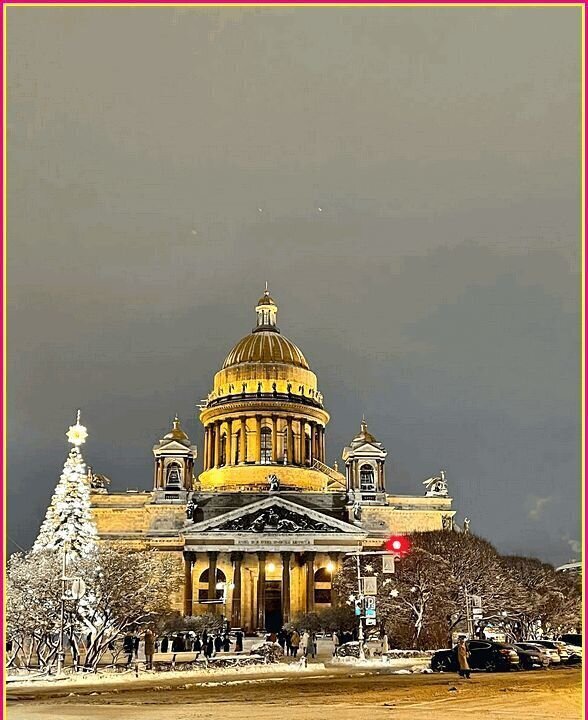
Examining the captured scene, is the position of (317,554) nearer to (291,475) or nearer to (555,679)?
(291,475)

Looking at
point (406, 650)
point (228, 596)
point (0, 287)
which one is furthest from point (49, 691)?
point (228, 596)

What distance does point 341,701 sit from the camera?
83.9ft

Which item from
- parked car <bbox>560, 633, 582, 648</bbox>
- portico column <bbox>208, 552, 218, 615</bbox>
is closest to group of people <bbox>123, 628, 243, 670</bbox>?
portico column <bbox>208, 552, 218, 615</bbox>

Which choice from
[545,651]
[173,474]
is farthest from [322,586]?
[545,651]

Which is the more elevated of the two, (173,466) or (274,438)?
(274,438)

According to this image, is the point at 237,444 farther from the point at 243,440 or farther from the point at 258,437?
the point at 258,437

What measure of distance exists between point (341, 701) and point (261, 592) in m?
47.5

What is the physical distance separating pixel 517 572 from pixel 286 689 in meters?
30.8

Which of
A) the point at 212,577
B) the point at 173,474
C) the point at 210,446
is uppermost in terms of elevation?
the point at 210,446

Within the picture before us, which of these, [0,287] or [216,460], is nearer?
[0,287]

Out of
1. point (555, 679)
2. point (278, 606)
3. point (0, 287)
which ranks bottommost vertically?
point (278, 606)

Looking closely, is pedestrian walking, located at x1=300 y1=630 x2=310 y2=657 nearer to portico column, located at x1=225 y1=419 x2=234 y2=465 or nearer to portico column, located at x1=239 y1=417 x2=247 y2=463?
portico column, located at x1=239 y1=417 x2=247 y2=463

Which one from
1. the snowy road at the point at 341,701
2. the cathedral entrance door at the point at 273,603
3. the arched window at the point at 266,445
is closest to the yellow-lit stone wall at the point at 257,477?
the arched window at the point at 266,445

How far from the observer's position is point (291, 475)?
83.8 m
